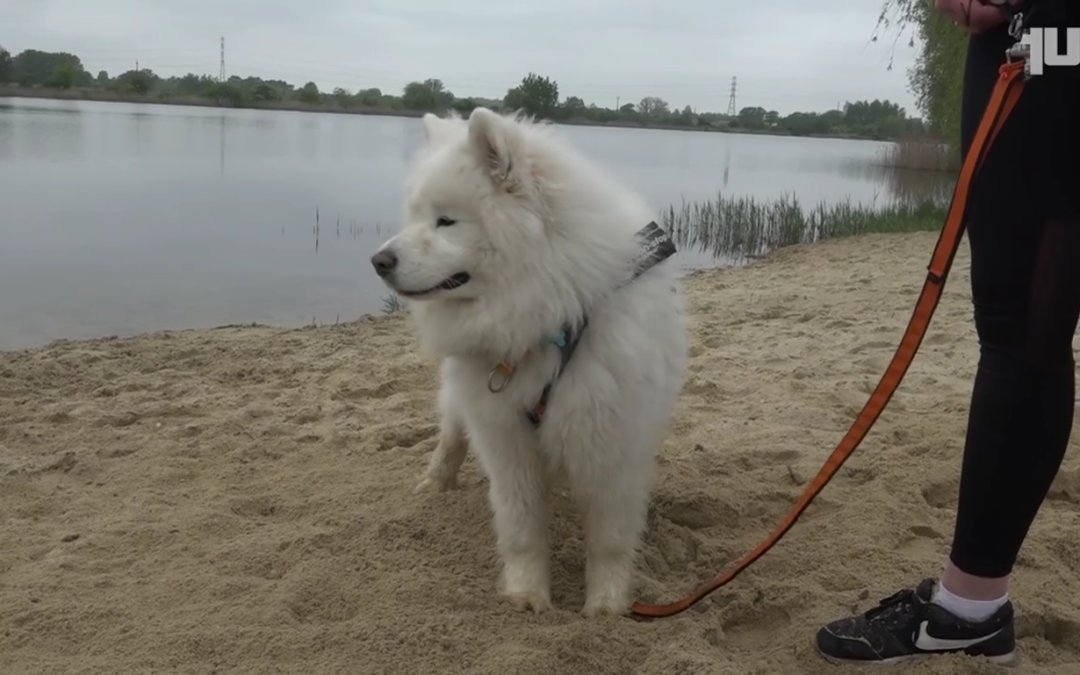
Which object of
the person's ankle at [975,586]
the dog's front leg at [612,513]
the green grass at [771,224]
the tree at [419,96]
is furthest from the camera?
the tree at [419,96]

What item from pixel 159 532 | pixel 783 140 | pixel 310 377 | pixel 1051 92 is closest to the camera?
pixel 1051 92

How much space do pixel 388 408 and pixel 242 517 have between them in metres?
1.32

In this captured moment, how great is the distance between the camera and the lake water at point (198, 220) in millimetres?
7773

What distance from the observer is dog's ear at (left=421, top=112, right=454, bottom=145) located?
102 inches

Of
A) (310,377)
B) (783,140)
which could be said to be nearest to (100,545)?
(310,377)

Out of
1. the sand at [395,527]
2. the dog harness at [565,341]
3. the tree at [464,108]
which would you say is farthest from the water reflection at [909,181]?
the dog harness at [565,341]

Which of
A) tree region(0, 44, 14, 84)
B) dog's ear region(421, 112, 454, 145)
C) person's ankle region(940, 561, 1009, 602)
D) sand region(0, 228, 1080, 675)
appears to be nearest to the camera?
person's ankle region(940, 561, 1009, 602)

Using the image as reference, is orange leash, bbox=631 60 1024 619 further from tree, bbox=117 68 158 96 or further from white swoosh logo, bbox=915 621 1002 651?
tree, bbox=117 68 158 96

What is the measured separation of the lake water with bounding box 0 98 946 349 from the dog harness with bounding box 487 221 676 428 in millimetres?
463

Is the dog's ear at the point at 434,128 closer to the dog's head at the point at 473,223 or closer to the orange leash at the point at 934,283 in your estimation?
the dog's head at the point at 473,223

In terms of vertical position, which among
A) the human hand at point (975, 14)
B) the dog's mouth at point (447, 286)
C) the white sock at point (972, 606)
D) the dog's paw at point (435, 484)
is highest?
the human hand at point (975, 14)

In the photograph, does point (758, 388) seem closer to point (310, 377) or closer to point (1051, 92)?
point (310, 377)

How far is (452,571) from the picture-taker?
2512mm

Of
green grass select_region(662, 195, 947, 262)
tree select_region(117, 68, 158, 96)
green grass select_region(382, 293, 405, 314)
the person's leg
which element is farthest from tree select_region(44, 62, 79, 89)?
the person's leg
